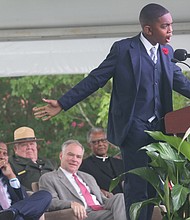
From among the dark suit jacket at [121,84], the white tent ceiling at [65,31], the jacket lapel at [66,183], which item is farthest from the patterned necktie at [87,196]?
the dark suit jacket at [121,84]

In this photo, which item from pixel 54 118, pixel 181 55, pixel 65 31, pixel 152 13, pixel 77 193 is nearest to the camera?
pixel 181 55

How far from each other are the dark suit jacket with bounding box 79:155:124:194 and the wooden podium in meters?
3.03

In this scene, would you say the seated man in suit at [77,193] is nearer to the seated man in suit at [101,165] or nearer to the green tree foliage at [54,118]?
the seated man in suit at [101,165]

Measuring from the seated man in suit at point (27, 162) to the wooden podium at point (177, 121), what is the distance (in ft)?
10.1

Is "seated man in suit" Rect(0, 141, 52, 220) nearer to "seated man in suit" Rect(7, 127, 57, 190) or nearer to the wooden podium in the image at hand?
"seated man in suit" Rect(7, 127, 57, 190)

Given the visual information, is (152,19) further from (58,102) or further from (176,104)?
(176,104)

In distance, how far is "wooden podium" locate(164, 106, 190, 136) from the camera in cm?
404

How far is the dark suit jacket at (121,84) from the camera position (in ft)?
14.5

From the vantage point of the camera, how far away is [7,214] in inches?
206

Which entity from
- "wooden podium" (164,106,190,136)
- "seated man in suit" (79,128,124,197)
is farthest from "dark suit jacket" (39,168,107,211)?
"wooden podium" (164,106,190,136)

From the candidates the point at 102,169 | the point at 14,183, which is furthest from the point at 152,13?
the point at 102,169

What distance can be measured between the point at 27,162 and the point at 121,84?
3143mm

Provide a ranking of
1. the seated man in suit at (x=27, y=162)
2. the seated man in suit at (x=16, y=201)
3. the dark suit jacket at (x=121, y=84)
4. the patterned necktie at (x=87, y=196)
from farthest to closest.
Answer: the seated man in suit at (x=27, y=162)
the patterned necktie at (x=87, y=196)
the seated man in suit at (x=16, y=201)
the dark suit jacket at (x=121, y=84)

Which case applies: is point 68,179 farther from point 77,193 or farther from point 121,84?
point 121,84
